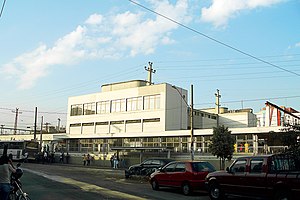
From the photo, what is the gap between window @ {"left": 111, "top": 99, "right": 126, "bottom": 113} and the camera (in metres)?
63.1

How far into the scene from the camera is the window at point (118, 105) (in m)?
63.1

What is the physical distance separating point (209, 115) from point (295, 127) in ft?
196

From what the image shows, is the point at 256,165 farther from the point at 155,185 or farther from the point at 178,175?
the point at 155,185

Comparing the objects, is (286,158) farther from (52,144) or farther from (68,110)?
(68,110)

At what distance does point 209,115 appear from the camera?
72.2 meters

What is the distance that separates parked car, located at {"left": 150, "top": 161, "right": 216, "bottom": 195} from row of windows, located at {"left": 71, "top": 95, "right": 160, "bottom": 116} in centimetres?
3949

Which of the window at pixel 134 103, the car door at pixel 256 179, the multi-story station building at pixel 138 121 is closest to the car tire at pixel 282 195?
the car door at pixel 256 179

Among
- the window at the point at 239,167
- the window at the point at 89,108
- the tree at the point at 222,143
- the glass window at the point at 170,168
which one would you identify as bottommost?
the glass window at the point at 170,168

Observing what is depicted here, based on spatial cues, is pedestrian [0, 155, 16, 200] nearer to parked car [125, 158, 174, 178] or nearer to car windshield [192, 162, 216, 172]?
car windshield [192, 162, 216, 172]

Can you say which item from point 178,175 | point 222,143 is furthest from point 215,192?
point 222,143

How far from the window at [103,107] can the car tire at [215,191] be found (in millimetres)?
51705

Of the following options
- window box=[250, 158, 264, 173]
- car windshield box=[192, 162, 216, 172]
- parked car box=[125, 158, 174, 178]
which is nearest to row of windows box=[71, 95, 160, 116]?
parked car box=[125, 158, 174, 178]

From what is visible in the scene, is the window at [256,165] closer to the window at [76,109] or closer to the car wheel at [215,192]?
the car wheel at [215,192]

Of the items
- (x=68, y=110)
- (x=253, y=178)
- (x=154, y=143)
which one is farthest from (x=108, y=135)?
(x=253, y=178)
